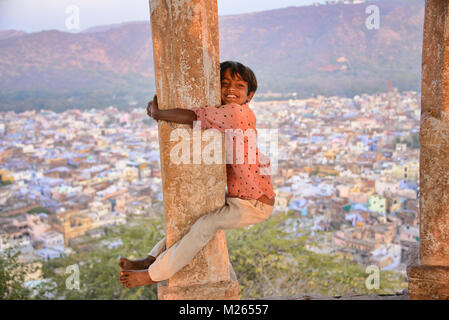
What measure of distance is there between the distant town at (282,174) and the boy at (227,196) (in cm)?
656

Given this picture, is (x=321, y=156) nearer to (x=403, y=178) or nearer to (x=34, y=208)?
(x=403, y=178)

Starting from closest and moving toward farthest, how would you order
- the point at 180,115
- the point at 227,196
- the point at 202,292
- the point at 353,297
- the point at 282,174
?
the point at 180,115
the point at 202,292
the point at 227,196
the point at 353,297
the point at 282,174

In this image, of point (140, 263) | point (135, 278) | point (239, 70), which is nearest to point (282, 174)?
point (239, 70)

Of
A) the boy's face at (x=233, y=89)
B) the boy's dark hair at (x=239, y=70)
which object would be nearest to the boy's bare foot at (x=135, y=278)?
the boy's face at (x=233, y=89)

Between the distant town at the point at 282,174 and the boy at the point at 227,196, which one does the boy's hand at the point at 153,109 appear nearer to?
the boy at the point at 227,196

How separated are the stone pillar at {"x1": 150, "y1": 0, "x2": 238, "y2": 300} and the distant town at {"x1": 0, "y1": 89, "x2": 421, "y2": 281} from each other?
6599 mm

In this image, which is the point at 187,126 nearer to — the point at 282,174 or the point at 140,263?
the point at 140,263

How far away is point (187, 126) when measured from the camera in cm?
214

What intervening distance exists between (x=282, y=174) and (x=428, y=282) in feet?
32.4

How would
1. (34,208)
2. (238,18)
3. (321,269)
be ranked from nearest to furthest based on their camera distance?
(321,269) → (238,18) → (34,208)

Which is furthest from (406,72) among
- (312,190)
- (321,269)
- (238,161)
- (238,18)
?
(238,161)

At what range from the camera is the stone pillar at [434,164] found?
238cm

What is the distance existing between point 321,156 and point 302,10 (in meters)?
5.49
